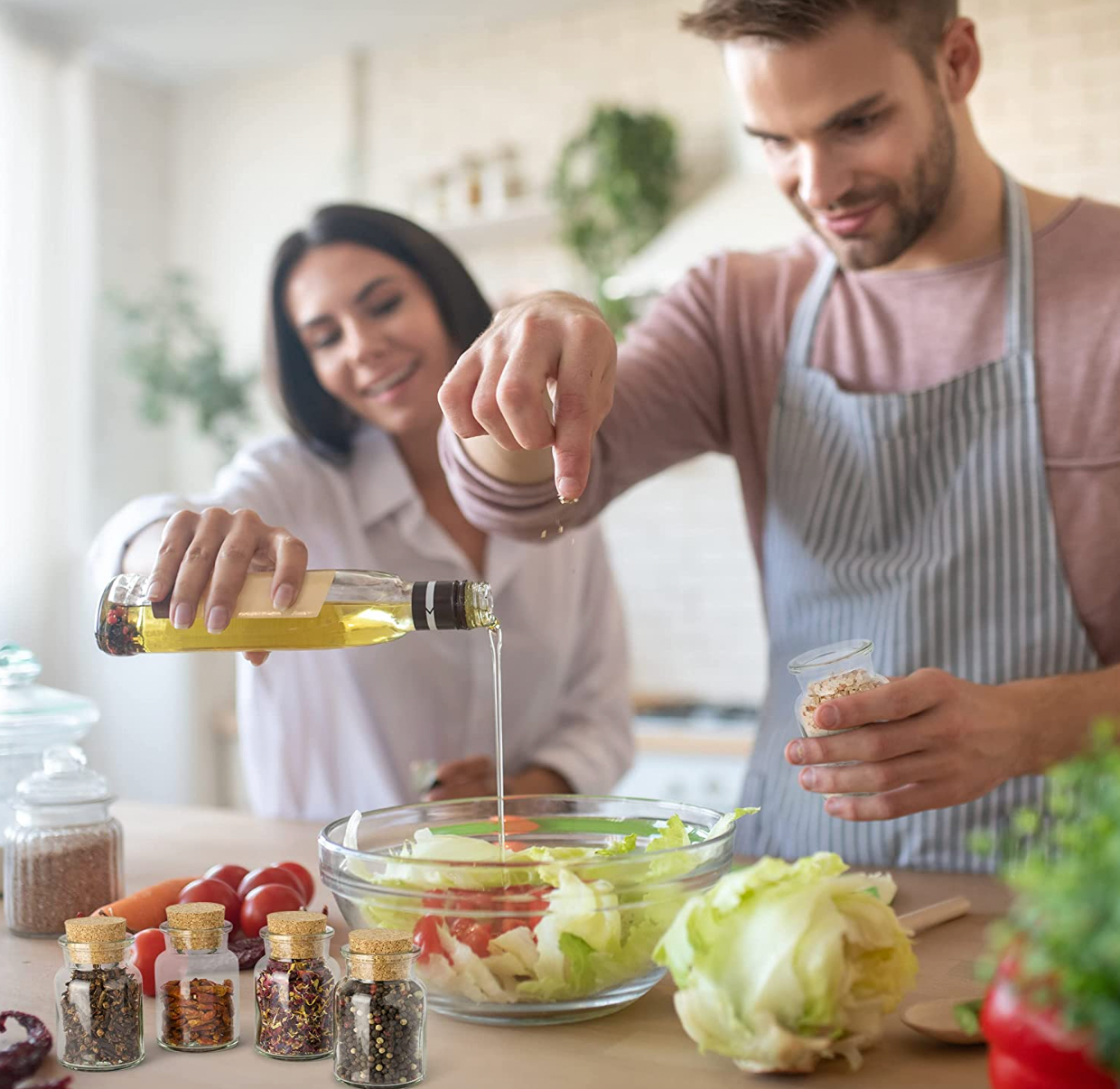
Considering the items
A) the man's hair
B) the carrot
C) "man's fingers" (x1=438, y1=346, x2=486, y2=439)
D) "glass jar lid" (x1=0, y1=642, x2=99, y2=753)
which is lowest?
the carrot

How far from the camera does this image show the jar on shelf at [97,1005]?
2.98 feet

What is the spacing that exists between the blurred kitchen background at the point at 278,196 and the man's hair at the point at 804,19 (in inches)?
77.8

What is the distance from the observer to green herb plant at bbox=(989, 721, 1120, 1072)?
524 mm

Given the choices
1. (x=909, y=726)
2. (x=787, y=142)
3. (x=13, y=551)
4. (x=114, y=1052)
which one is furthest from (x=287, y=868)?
(x=13, y=551)

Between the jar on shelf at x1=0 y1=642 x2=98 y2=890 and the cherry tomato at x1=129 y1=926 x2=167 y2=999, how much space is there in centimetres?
45

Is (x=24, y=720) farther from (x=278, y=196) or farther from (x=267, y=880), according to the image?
(x=278, y=196)

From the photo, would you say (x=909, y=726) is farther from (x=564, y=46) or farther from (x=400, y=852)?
(x=564, y=46)

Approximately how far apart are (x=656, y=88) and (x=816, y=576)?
9.40 feet

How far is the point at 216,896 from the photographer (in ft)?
4.00

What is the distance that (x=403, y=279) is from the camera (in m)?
2.09

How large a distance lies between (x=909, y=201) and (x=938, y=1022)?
1.05 meters

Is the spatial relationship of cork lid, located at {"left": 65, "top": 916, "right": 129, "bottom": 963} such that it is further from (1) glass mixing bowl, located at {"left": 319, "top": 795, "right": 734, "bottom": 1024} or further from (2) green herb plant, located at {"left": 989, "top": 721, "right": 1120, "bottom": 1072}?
(2) green herb plant, located at {"left": 989, "top": 721, "right": 1120, "bottom": 1072}

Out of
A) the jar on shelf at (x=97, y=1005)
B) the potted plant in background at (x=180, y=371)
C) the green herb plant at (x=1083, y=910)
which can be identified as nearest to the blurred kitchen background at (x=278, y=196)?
the potted plant in background at (x=180, y=371)

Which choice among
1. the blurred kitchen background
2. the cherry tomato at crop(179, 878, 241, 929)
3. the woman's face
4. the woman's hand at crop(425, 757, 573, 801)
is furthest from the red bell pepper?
the blurred kitchen background
